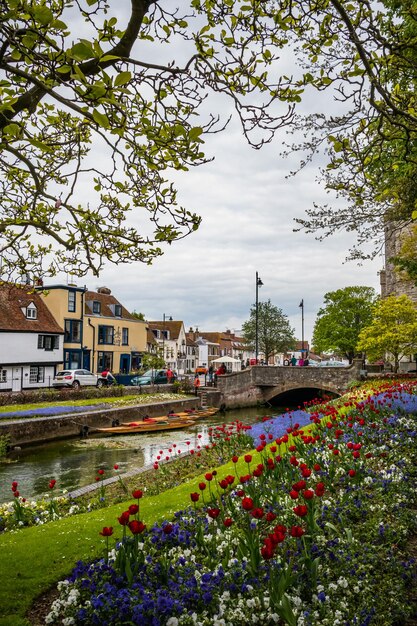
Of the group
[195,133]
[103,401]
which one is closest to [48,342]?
[103,401]

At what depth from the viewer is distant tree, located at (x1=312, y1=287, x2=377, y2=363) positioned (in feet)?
198

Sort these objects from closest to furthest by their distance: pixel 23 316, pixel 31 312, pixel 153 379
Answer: pixel 23 316 → pixel 31 312 → pixel 153 379

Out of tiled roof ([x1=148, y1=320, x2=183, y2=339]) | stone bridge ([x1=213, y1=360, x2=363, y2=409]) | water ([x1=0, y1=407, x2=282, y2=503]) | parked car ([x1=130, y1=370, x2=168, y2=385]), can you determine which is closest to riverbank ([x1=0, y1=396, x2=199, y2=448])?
water ([x1=0, y1=407, x2=282, y2=503])

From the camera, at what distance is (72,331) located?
46.5 meters

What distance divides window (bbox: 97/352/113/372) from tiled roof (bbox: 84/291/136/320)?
170 inches

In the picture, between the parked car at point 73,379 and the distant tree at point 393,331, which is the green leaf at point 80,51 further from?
the parked car at point 73,379

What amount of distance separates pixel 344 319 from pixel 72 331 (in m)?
35.1

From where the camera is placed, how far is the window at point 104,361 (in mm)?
51209

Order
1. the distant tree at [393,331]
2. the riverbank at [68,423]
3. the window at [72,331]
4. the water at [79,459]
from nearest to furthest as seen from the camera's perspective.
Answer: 1. the water at [79,459]
2. the riverbank at [68,423]
3. the distant tree at [393,331]
4. the window at [72,331]

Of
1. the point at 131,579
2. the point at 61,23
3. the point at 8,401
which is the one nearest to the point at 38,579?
the point at 131,579

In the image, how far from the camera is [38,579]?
504 centimetres

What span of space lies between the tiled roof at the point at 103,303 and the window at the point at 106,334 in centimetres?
147

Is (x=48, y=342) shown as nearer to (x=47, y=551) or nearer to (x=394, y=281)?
(x=394, y=281)

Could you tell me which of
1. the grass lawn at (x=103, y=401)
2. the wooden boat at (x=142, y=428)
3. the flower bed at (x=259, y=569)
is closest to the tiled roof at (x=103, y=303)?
the grass lawn at (x=103, y=401)
